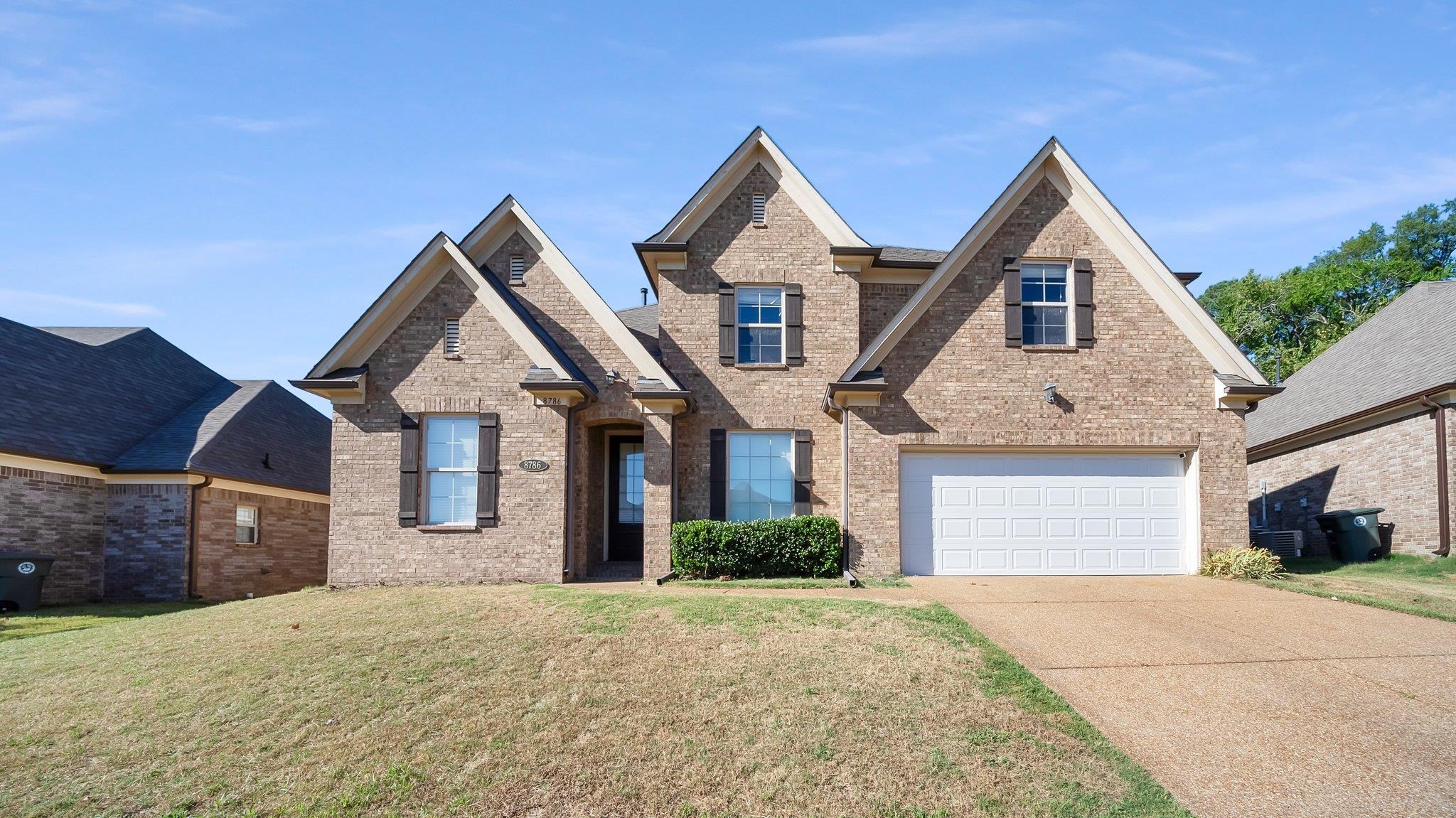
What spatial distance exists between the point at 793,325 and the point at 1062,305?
456 cm

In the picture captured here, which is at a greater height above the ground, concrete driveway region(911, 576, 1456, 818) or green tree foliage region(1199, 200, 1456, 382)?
green tree foliage region(1199, 200, 1456, 382)

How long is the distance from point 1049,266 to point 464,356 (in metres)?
9.89

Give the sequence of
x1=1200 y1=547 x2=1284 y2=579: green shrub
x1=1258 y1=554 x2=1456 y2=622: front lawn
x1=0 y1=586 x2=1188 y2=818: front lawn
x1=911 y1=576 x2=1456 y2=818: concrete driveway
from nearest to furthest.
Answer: x1=911 y1=576 x2=1456 y2=818: concrete driveway < x1=0 y1=586 x2=1188 y2=818: front lawn < x1=1258 y1=554 x2=1456 y2=622: front lawn < x1=1200 y1=547 x2=1284 y2=579: green shrub

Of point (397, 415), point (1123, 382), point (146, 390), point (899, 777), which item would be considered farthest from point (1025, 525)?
point (146, 390)

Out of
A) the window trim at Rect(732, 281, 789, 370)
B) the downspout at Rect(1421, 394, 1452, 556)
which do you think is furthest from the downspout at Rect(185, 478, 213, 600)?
the downspout at Rect(1421, 394, 1452, 556)

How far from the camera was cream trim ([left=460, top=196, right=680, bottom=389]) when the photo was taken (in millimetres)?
15523

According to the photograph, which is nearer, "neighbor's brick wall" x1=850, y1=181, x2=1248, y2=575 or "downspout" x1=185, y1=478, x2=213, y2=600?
"neighbor's brick wall" x1=850, y1=181, x2=1248, y2=575

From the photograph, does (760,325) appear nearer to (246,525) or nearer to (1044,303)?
(1044,303)

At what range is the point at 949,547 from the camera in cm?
1476

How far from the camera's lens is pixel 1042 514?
14.8 metres

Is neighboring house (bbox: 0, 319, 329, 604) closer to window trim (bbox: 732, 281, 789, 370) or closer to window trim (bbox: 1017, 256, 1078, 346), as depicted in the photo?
window trim (bbox: 732, 281, 789, 370)

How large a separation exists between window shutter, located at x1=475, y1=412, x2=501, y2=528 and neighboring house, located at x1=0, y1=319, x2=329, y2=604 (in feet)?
22.5

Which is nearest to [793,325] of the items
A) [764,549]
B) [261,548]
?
[764,549]

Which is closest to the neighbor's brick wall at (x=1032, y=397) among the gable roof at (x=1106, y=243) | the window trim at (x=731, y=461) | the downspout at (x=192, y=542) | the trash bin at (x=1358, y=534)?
the gable roof at (x=1106, y=243)
